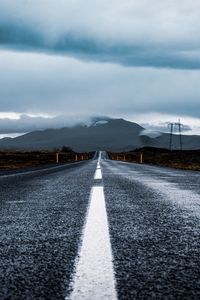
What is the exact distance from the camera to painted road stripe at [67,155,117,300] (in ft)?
6.60

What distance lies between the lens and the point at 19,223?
14.4 feet

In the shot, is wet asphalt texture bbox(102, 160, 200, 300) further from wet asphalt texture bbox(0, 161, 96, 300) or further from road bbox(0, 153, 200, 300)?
wet asphalt texture bbox(0, 161, 96, 300)

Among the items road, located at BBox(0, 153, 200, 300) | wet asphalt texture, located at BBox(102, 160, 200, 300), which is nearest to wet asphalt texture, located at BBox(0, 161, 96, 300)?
road, located at BBox(0, 153, 200, 300)

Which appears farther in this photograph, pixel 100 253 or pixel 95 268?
pixel 100 253

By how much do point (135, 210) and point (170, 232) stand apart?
1.54m

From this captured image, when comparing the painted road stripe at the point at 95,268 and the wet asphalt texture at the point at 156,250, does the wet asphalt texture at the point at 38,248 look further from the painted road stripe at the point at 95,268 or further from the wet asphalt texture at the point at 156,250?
the wet asphalt texture at the point at 156,250

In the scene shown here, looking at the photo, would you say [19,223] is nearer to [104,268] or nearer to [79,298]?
[104,268]

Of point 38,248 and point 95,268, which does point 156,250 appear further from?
point 38,248

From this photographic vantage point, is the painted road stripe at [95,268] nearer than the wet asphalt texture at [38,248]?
Yes

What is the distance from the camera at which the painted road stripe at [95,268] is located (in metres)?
2.01

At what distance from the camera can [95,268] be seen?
2.47 m

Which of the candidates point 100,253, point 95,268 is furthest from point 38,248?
point 95,268

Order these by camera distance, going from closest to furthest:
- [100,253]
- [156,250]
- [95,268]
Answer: [95,268] < [100,253] < [156,250]

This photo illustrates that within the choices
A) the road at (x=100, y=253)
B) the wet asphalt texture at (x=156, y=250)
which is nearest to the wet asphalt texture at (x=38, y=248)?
the road at (x=100, y=253)
